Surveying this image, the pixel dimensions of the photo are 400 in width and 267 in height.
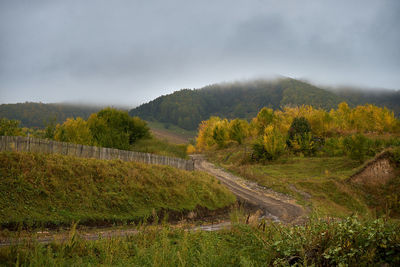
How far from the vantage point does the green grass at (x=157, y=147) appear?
108 feet

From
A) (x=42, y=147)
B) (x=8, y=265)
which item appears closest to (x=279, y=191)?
(x=42, y=147)

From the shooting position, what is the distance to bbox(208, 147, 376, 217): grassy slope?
2669 centimetres

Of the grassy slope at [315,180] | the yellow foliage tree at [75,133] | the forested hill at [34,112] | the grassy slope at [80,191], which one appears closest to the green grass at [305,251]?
the grassy slope at [80,191]

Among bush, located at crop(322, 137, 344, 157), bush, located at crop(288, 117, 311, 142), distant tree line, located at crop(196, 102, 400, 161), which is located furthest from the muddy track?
bush, located at crop(322, 137, 344, 157)

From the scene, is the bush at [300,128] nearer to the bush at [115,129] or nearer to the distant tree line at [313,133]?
the distant tree line at [313,133]

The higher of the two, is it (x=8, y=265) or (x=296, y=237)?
(x=296, y=237)

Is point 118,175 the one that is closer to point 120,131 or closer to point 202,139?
point 120,131

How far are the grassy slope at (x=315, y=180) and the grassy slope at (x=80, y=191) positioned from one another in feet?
35.9

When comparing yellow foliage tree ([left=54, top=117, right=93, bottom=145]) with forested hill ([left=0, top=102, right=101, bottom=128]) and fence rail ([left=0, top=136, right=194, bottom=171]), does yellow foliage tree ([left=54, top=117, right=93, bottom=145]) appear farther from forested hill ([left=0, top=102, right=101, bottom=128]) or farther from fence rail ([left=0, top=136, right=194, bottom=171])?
forested hill ([left=0, top=102, right=101, bottom=128])

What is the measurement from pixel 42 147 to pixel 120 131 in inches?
611

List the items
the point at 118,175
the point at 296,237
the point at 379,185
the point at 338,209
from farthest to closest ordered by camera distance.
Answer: the point at 379,185 < the point at 338,209 < the point at 118,175 < the point at 296,237

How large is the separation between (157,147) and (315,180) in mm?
17790

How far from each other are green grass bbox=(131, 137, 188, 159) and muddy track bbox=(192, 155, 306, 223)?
22.1ft

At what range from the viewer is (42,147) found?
17344 mm
